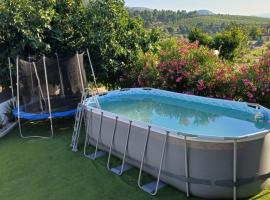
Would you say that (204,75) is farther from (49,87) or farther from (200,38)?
(200,38)

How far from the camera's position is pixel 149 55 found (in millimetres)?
11156

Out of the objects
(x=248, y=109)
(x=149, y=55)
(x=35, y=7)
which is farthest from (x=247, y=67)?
(x=35, y=7)

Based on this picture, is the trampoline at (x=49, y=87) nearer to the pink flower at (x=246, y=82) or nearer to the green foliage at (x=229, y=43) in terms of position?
the pink flower at (x=246, y=82)

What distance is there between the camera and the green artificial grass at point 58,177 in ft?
20.6

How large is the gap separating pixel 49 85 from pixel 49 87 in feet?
0.20

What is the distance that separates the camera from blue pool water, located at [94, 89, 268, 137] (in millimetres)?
7113

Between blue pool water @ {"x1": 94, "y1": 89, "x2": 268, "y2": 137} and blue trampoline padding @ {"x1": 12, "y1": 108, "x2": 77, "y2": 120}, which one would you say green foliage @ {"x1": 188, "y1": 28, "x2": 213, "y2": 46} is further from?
blue trampoline padding @ {"x1": 12, "y1": 108, "x2": 77, "y2": 120}

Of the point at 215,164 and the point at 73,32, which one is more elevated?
the point at 73,32

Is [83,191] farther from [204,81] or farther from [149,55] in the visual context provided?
[149,55]

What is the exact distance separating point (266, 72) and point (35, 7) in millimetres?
6765

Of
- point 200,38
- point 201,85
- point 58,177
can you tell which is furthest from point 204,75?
point 200,38

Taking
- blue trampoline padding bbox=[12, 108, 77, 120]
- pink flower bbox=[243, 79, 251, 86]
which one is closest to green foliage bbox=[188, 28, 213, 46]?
pink flower bbox=[243, 79, 251, 86]

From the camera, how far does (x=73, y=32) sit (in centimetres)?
1113

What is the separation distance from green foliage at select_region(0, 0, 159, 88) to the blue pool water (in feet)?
5.92
